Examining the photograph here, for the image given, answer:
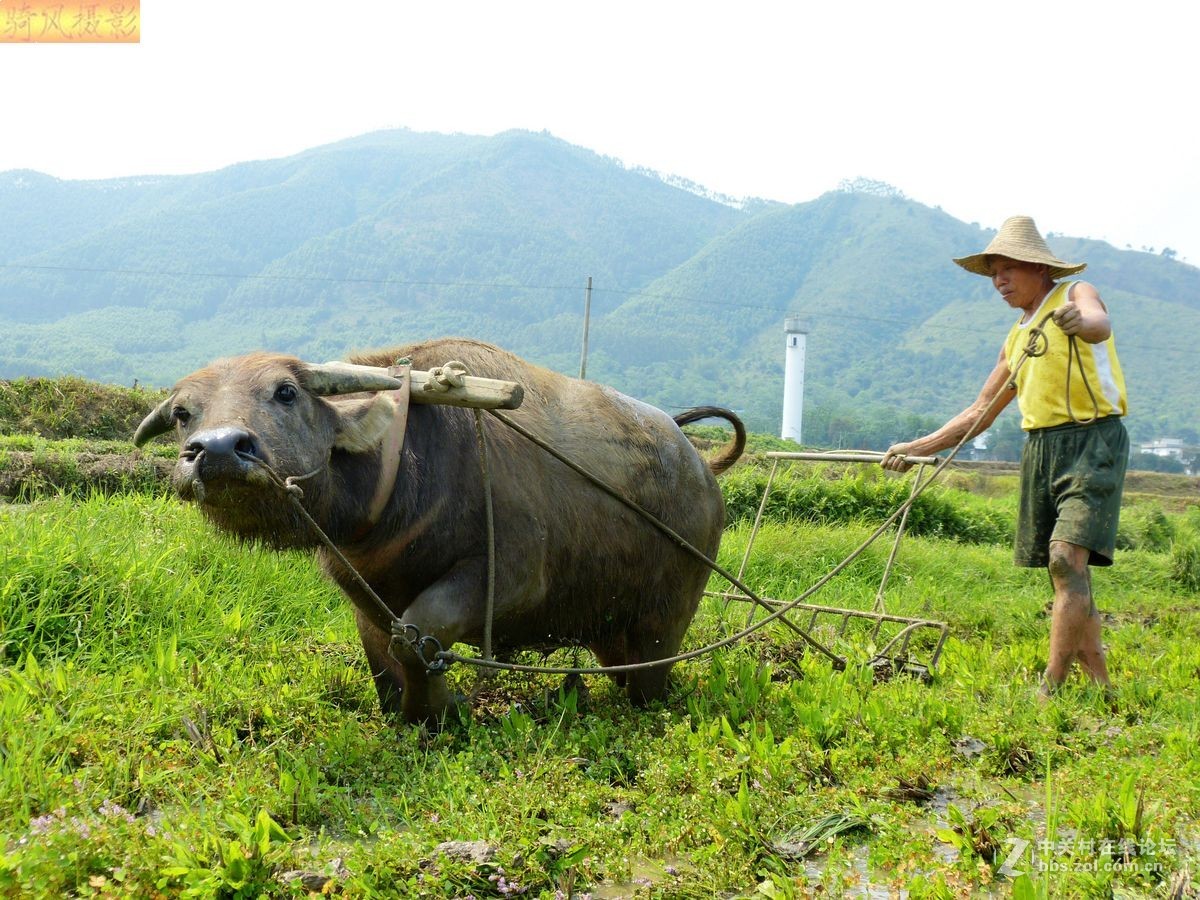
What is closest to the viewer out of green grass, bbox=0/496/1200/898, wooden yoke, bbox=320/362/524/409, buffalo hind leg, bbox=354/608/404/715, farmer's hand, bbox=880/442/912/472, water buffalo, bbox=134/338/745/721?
green grass, bbox=0/496/1200/898

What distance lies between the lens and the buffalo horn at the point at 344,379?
313cm

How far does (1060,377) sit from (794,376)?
196 ft

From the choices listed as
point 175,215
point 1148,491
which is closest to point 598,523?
point 1148,491

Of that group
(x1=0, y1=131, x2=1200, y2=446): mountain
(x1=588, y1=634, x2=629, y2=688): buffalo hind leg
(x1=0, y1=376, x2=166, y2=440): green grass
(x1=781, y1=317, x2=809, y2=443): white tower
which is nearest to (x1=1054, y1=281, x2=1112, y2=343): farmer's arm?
(x1=588, y1=634, x2=629, y2=688): buffalo hind leg

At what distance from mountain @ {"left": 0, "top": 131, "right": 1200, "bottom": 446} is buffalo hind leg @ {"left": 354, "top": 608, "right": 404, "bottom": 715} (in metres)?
64.4

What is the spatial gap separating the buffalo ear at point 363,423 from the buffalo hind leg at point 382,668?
704 millimetres

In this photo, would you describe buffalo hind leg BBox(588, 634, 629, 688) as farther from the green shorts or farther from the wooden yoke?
the green shorts

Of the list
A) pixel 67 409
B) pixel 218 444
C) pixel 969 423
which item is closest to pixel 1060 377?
pixel 969 423

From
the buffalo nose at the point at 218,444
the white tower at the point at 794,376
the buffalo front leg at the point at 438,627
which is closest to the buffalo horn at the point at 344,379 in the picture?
the buffalo nose at the point at 218,444

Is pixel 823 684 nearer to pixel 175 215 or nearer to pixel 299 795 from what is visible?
pixel 299 795

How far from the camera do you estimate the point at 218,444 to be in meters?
2.70

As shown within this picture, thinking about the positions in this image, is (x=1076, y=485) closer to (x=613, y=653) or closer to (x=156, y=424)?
(x=613, y=653)

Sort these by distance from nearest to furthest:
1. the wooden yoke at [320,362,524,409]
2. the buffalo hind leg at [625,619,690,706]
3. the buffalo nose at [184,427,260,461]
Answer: the buffalo nose at [184,427,260,461] < the wooden yoke at [320,362,524,409] < the buffalo hind leg at [625,619,690,706]

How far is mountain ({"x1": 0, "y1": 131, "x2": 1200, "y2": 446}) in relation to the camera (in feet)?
317
